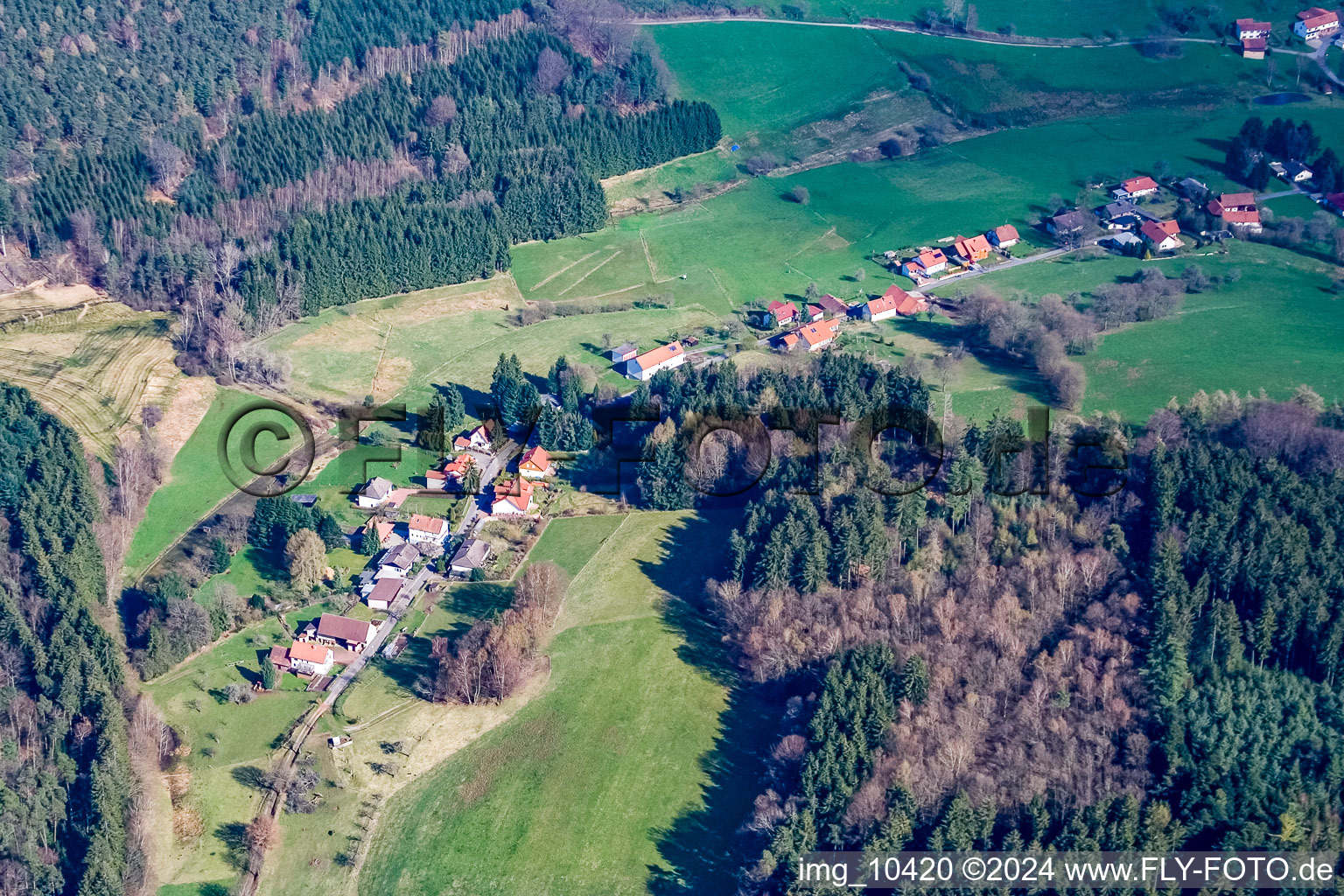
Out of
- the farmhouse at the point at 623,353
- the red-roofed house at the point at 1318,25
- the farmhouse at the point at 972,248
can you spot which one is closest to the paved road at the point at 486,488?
the farmhouse at the point at 623,353

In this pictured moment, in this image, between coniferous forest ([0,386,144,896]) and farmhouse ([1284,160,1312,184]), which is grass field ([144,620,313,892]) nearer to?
coniferous forest ([0,386,144,896])

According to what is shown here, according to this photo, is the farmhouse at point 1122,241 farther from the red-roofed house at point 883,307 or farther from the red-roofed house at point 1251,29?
the red-roofed house at point 1251,29

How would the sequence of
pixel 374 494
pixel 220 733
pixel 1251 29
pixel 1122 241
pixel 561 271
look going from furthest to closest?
pixel 1251 29 → pixel 561 271 → pixel 1122 241 → pixel 374 494 → pixel 220 733

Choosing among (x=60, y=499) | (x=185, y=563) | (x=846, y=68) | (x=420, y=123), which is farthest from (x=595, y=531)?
(x=846, y=68)

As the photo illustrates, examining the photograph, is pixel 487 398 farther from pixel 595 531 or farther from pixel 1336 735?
pixel 1336 735

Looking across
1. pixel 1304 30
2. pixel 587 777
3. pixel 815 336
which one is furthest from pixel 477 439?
pixel 1304 30

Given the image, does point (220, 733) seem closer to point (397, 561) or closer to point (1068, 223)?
point (397, 561)
